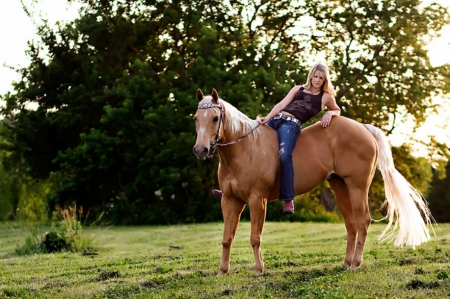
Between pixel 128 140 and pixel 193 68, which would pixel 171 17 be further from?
pixel 128 140

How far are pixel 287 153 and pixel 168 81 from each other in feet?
50.4

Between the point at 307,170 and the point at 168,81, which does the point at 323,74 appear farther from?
the point at 168,81

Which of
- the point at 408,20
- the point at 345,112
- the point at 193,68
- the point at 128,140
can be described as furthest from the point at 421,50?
the point at 128,140

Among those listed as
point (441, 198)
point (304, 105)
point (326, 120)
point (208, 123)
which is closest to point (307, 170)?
point (326, 120)

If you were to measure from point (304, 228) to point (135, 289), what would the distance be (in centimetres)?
1220

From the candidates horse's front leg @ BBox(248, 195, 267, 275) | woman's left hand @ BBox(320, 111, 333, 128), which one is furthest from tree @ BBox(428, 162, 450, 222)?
horse's front leg @ BBox(248, 195, 267, 275)

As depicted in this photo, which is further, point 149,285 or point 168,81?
point 168,81

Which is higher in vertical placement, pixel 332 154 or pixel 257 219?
pixel 332 154

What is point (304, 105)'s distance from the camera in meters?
7.91

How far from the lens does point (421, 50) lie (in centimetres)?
2331

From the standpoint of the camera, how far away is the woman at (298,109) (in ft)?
25.3

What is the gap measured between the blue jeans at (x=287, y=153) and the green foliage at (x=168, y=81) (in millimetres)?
12526

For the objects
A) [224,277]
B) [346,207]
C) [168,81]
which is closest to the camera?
[224,277]

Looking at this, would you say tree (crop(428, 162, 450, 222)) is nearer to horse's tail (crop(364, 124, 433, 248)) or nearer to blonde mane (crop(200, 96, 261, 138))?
horse's tail (crop(364, 124, 433, 248))
